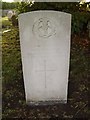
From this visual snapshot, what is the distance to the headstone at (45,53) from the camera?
4.23 metres

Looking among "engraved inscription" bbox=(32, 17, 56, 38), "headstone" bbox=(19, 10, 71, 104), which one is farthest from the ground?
"engraved inscription" bbox=(32, 17, 56, 38)

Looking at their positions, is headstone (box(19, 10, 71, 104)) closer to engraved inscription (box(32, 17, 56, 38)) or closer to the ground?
engraved inscription (box(32, 17, 56, 38))

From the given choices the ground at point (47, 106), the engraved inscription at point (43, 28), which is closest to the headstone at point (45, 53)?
the engraved inscription at point (43, 28)

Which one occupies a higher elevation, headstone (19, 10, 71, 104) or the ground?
headstone (19, 10, 71, 104)

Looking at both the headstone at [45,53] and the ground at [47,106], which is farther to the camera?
the ground at [47,106]

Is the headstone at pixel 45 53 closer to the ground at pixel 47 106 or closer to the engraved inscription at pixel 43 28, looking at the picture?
the engraved inscription at pixel 43 28

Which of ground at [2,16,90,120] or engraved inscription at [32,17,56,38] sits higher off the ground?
engraved inscription at [32,17,56,38]

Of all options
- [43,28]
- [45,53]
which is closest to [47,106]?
[45,53]

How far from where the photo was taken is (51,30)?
426cm

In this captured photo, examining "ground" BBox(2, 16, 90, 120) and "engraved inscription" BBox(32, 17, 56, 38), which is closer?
"engraved inscription" BBox(32, 17, 56, 38)

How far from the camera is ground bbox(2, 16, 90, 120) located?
14.8 ft

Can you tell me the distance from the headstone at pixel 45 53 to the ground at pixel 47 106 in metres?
0.20

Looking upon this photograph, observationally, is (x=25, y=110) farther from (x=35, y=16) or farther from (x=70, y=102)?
(x=35, y=16)

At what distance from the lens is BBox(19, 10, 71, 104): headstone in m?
4.23
